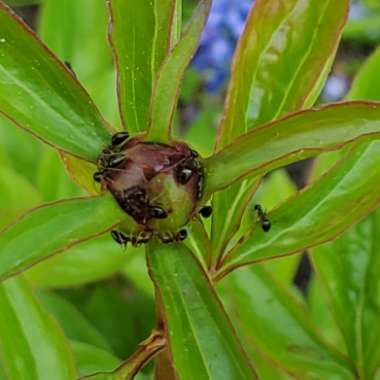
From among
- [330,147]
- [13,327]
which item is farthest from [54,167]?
[330,147]

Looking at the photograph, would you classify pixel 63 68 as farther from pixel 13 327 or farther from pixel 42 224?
pixel 13 327

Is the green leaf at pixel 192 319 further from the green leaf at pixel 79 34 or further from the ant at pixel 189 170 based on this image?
the green leaf at pixel 79 34

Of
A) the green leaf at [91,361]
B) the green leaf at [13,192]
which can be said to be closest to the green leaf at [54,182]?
the green leaf at [13,192]

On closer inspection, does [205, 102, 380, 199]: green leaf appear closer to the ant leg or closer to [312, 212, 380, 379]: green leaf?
the ant leg

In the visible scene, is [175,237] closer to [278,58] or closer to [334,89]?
[278,58]

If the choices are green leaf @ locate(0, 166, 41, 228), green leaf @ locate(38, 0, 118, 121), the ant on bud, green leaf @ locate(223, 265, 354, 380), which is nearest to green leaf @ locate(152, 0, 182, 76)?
the ant on bud

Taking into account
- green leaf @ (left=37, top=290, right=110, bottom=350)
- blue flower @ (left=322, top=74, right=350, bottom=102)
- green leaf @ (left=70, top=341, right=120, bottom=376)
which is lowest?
green leaf @ (left=70, top=341, right=120, bottom=376)
